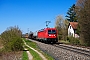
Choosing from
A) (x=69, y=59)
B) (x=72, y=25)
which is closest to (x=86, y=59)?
(x=69, y=59)

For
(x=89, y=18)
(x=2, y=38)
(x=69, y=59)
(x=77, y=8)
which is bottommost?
(x=69, y=59)

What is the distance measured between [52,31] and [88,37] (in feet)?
37.2

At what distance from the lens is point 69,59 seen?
1688 centimetres

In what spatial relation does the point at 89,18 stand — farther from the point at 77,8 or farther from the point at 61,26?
the point at 61,26

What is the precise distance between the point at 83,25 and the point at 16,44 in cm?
1294

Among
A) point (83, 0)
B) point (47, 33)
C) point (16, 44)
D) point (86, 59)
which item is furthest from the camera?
point (47, 33)

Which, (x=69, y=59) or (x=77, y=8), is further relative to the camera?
(x=77, y=8)

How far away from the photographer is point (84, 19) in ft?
114

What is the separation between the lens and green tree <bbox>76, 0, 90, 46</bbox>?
34156 mm

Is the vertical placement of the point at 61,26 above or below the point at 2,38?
above

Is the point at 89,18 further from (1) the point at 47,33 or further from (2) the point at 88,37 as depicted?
(1) the point at 47,33

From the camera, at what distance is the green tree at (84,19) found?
112 feet

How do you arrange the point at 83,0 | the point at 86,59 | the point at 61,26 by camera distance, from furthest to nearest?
the point at 61,26, the point at 83,0, the point at 86,59

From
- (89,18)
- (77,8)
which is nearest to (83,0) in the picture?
(77,8)
